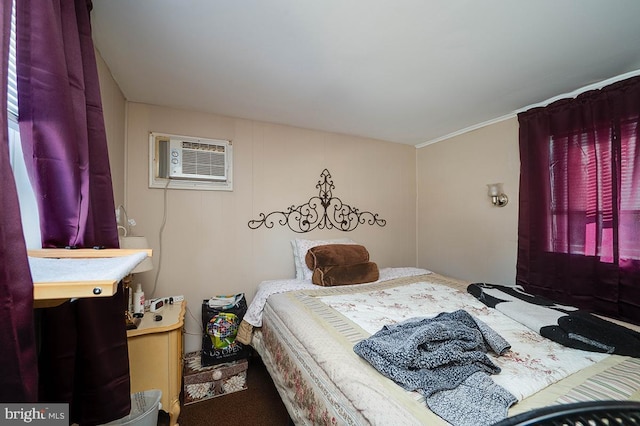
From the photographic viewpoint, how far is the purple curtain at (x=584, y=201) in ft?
5.27

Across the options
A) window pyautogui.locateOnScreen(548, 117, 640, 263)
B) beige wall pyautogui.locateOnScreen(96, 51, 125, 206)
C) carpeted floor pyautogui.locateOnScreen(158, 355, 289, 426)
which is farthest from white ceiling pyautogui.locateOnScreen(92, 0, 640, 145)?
carpeted floor pyautogui.locateOnScreen(158, 355, 289, 426)

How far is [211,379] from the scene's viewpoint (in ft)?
5.90

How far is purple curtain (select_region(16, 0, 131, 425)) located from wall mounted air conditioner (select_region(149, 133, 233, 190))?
1.19 meters

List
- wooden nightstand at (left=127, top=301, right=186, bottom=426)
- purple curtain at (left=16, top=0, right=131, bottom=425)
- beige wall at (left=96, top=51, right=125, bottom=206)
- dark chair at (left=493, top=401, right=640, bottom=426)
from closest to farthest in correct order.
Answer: dark chair at (left=493, top=401, right=640, bottom=426)
purple curtain at (left=16, top=0, right=131, bottom=425)
wooden nightstand at (left=127, top=301, right=186, bottom=426)
beige wall at (left=96, top=51, right=125, bottom=206)

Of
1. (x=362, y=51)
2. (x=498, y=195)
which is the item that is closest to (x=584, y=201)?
(x=498, y=195)

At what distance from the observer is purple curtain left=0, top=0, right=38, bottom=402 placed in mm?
488

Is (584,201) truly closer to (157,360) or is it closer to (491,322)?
(491,322)

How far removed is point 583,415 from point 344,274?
1.85 meters

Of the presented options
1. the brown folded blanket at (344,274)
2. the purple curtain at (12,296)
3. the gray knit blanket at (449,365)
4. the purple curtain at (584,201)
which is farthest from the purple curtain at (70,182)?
the purple curtain at (584,201)

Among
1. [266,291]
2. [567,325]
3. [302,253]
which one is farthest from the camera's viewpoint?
[302,253]

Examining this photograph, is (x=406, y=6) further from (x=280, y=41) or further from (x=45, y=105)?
(x=45, y=105)

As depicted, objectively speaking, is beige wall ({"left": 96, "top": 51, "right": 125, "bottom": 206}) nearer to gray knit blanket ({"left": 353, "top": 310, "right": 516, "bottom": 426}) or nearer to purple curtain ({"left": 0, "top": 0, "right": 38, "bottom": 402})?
purple curtain ({"left": 0, "top": 0, "right": 38, "bottom": 402})

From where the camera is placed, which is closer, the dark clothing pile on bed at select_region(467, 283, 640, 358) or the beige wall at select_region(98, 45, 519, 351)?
the dark clothing pile on bed at select_region(467, 283, 640, 358)

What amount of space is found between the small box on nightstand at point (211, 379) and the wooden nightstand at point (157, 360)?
0.27 meters
